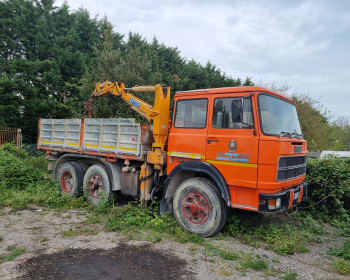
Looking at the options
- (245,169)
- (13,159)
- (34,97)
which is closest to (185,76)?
(34,97)

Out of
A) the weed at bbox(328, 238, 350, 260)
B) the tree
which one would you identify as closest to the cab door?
the weed at bbox(328, 238, 350, 260)

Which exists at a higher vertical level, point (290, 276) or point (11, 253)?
point (290, 276)

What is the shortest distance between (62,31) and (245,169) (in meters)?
20.9

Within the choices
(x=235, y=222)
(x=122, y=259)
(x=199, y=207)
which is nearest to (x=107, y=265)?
(x=122, y=259)

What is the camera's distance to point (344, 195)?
634 centimetres

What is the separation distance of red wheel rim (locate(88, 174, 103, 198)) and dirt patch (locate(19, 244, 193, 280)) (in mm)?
2736

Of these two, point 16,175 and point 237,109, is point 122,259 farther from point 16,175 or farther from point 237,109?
point 16,175

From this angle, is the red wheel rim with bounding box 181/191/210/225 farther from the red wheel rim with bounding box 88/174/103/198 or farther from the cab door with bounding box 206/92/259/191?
the red wheel rim with bounding box 88/174/103/198

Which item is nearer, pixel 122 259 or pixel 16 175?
pixel 122 259

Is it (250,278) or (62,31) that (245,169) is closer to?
(250,278)

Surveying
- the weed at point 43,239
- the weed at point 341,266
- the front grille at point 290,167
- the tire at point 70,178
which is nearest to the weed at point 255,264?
the weed at point 341,266

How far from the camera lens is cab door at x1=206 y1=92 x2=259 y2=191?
448 centimetres

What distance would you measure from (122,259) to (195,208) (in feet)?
5.48

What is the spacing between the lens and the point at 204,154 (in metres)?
5.05
